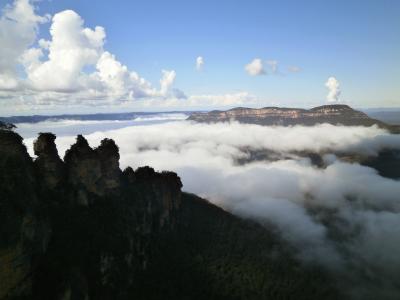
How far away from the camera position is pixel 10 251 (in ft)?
171

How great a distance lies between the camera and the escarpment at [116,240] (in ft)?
193

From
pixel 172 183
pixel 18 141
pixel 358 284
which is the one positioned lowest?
pixel 358 284

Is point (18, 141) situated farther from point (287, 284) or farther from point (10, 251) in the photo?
point (287, 284)

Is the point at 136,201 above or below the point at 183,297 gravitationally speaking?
above

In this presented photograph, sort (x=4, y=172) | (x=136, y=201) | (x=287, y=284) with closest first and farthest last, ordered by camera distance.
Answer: (x=4, y=172)
(x=136, y=201)
(x=287, y=284)

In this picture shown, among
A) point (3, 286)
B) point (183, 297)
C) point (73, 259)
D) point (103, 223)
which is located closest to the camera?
point (3, 286)

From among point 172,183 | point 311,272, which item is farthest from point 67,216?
point 311,272

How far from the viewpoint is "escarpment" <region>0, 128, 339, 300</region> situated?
58.7 m

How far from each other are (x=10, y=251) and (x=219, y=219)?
11984 cm

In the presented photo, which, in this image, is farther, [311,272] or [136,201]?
[311,272]

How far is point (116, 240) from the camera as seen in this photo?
303ft

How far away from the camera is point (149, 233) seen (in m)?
119

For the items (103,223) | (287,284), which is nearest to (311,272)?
(287,284)

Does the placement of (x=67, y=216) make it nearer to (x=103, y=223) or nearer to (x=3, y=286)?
(x=103, y=223)
